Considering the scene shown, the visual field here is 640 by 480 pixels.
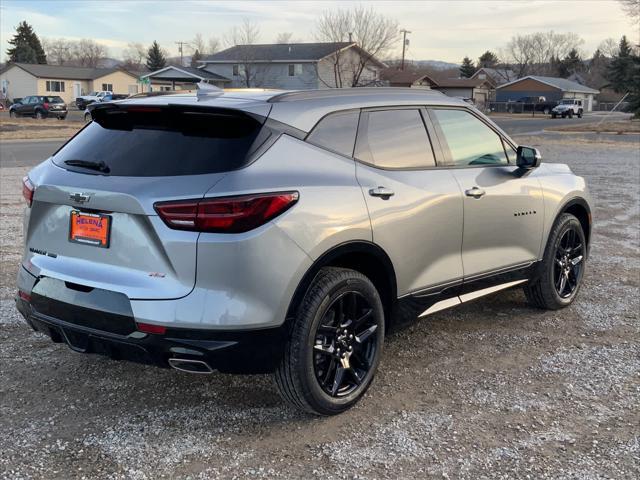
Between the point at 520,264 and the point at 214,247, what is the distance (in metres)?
2.83

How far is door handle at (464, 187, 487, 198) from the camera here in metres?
4.32

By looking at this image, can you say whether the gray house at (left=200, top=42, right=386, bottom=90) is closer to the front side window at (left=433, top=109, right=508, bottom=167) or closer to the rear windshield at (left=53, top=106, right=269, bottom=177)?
the front side window at (left=433, top=109, right=508, bottom=167)

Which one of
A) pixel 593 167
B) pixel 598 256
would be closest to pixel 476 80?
pixel 593 167

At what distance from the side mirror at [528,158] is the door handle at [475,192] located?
60 centimetres

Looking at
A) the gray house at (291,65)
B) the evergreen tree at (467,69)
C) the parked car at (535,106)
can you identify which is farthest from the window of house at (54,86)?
the evergreen tree at (467,69)

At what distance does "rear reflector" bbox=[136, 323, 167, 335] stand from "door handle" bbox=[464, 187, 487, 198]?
2259 millimetres

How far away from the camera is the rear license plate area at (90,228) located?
320cm

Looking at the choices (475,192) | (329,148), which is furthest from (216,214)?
(475,192)

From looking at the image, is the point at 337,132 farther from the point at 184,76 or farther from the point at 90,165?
the point at 184,76

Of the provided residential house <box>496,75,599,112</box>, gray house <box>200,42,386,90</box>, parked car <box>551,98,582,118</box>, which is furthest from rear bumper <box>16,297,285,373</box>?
residential house <box>496,75,599,112</box>

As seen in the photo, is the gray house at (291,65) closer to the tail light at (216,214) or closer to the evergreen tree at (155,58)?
the evergreen tree at (155,58)

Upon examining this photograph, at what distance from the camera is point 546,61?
136125 millimetres

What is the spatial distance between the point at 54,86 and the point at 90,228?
74831 millimetres

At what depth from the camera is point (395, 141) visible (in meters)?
4.00
